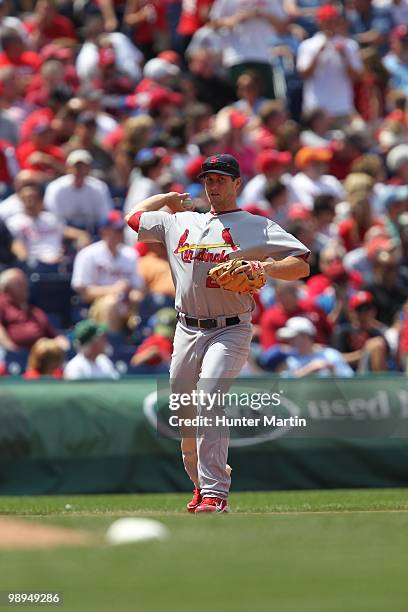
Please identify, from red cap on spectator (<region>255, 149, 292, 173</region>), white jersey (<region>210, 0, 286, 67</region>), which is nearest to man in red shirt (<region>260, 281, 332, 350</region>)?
red cap on spectator (<region>255, 149, 292, 173</region>)

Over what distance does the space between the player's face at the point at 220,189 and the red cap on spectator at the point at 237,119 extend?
8142 mm

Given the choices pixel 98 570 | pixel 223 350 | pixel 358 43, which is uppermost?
pixel 98 570

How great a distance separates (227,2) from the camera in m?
19.3

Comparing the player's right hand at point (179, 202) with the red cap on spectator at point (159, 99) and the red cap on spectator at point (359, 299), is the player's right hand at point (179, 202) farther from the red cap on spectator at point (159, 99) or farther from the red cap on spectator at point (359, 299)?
the red cap on spectator at point (159, 99)

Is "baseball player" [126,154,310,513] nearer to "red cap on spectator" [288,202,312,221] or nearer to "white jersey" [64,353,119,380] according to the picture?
"white jersey" [64,353,119,380]

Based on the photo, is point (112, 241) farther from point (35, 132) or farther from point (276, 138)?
point (276, 138)

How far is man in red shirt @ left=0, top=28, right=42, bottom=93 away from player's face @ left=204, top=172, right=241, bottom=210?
9623 mm

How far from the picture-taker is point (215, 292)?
8797mm

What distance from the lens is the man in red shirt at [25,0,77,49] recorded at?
62.7 ft

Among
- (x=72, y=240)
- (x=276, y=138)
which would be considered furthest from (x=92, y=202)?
(x=276, y=138)

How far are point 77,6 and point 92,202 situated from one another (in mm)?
5490

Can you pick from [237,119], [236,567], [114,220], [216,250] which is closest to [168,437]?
[114,220]

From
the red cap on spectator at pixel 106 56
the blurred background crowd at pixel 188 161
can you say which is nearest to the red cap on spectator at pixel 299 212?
the blurred background crowd at pixel 188 161

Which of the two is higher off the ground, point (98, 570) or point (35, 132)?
point (98, 570)
